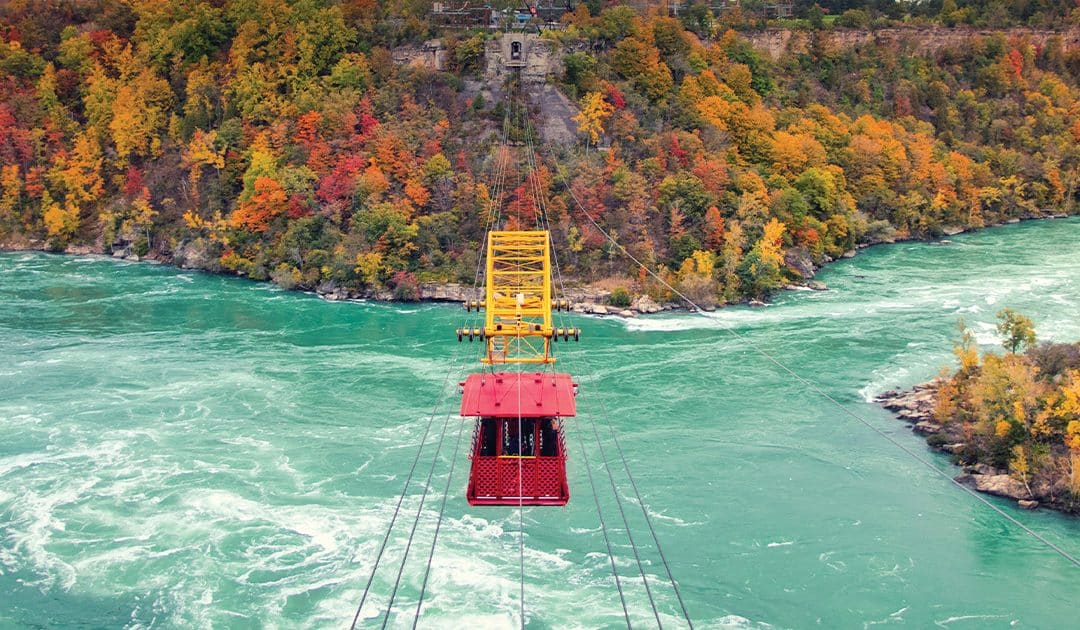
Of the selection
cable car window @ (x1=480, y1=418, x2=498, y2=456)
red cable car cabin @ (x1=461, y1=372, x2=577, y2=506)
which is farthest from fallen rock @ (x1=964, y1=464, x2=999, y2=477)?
cable car window @ (x1=480, y1=418, x2=498, y2=456)

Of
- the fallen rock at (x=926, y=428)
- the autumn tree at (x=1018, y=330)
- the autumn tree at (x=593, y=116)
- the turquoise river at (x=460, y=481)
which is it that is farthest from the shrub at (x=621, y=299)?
the autumn tree at (x=1018, y=330)

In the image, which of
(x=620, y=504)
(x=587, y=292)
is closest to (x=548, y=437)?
(x=620, y=504)

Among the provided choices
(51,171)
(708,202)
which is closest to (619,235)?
(708,202)

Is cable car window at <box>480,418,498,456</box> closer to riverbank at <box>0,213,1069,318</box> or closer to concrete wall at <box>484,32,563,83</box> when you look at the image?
riverbank at <box>0,213,1069,318</box>

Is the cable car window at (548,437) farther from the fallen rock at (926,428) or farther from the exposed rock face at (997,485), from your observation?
the fallen rock at (926,428)

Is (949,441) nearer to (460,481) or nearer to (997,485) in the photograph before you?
(997,485)

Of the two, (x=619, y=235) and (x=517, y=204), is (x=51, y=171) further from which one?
(x=619, y=235)
